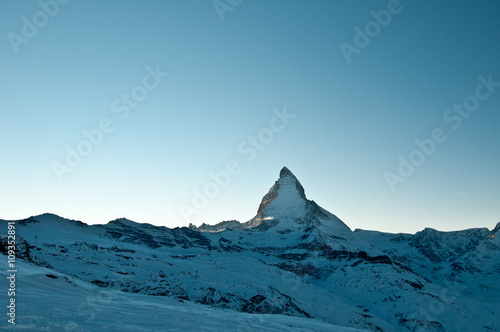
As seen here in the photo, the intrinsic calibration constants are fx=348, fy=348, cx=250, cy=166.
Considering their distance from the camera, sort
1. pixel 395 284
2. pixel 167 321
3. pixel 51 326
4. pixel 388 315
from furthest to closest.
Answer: pixel 395 284 → pixel 388 315 → pixel 167 321 → pixel 51 326

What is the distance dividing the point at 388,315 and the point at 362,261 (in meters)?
42.7

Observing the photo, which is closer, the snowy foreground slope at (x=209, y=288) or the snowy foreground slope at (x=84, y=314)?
the snowy foreground slope at (x=84, y=314)

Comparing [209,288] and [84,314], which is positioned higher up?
[84,314]

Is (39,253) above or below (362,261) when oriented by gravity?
above

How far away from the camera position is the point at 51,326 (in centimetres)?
1347

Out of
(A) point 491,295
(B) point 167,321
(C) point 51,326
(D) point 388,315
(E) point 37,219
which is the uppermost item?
(E) point 37,219

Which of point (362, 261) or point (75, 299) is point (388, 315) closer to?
point (362, 261)

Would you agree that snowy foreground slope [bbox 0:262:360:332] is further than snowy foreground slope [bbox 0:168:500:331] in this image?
No

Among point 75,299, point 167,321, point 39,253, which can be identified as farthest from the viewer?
point 39,253

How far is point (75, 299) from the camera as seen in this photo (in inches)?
796

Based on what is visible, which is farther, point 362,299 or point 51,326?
point 362,299

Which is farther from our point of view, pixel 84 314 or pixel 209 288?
pixel 209 288

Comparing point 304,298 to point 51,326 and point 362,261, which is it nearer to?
point 362,261

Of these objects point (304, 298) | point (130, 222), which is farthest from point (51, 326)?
point (130, 222)
